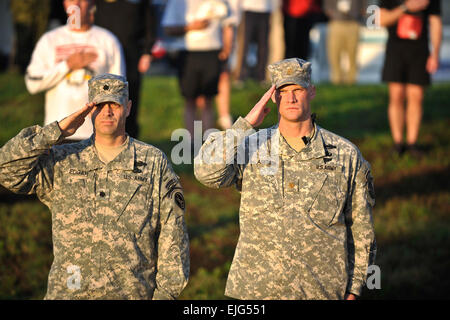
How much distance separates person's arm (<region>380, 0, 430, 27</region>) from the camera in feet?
37.0

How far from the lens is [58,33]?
7684 mm

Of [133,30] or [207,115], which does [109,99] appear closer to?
[133,30]

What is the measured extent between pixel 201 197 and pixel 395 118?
8.87 feet

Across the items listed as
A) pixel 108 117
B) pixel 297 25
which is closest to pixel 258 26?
pixel 297 25

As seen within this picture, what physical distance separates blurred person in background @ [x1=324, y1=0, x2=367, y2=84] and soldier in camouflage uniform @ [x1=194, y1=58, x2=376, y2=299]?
1314 cm

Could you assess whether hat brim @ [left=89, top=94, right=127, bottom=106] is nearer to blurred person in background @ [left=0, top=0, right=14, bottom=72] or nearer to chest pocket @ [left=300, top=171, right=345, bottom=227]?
chest pocket @ [left=300, top=171, right=345, bottom=227]

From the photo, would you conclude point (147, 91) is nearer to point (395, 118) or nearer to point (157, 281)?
point (395, 118)

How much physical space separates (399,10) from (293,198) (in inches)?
258

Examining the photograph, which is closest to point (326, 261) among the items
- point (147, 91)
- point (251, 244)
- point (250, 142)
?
point (251, 244)

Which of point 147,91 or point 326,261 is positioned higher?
point 147,91

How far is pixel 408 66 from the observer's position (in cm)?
1139

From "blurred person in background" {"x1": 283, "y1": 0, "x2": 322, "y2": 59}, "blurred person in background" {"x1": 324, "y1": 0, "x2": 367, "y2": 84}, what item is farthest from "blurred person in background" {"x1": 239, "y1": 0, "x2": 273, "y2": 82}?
"blurred person in background" {"x1": 283, "y1": 0, "x2": 322, "y2": 59}

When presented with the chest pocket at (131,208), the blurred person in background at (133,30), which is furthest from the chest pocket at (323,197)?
the blurred person in background at (133,30)
